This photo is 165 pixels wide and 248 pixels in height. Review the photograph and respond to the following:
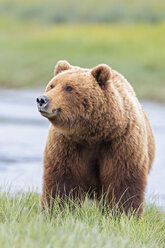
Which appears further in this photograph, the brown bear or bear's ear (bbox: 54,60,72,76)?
bear's ear (bbox: 54,60,72,76)

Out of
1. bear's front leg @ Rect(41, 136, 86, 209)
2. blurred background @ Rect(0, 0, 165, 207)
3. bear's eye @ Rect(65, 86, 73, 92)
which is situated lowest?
bear's front leg @ Rect(41, 136, 86, 209)

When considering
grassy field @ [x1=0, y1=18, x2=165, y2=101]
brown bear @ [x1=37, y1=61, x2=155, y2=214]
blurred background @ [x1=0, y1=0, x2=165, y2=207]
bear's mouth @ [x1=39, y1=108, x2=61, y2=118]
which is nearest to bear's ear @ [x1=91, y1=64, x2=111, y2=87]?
brown bear @ [x1=37, y1=61, x2=155, y2=214]

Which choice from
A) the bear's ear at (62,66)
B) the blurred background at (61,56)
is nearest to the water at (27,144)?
the blurred background at (61,56)

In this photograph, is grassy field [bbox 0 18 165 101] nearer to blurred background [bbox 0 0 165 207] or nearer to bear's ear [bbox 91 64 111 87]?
blurred background [bbox 0 0 165 207]

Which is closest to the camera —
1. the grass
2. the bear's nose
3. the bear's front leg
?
the bear's nose

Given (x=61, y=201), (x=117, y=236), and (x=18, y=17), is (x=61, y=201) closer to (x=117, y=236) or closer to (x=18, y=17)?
(x=117, y=236)

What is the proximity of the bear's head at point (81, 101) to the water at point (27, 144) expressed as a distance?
39.5 inches

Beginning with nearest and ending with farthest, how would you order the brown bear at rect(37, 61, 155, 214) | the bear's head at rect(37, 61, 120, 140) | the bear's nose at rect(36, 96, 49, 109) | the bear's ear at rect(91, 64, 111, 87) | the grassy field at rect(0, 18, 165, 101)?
the bear's nose at rect(36, 96, 49, 109) → the bear's head at rect(37, 61, 120, 140) → the brown bear at rect(37, 61, 155, 214) → the bear's ear at rect(91, 64, 111, 87) → the grassy field at rect(0, 18, 165, 101)

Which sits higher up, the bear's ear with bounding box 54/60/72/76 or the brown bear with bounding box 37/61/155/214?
the bear's ear with bounding box 54/60/72/76

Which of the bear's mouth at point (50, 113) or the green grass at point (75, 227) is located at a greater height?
the bear's mouth at point (50, 113)

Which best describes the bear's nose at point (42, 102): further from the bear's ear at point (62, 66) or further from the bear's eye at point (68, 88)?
the bear's ear at point (62, 66)

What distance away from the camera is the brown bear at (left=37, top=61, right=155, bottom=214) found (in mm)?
4828

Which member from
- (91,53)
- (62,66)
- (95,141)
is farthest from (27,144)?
(91,53)

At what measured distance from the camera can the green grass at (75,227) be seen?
3.76 metres
